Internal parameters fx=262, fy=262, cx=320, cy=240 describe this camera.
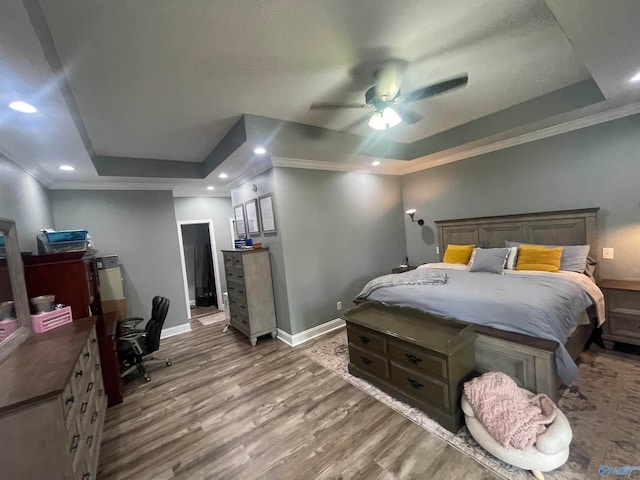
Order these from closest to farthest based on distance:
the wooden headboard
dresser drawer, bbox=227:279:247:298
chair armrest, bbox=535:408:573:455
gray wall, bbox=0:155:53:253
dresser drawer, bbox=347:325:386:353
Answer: chair armrest, bbox=535:408:573:455 → gray wall, bbox=0:155:53:253 → dresser drawer, bbox=347:325:386:353 → the wooden headboard → dresser drawer, bbox=227:279:247:298

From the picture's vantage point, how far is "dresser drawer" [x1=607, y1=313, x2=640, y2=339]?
8.53 ft

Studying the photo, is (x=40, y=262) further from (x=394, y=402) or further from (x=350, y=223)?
(x=350, y=223)

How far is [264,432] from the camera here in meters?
2.07

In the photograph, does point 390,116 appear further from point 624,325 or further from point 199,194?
point 199,194

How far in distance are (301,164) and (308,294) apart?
184 cm

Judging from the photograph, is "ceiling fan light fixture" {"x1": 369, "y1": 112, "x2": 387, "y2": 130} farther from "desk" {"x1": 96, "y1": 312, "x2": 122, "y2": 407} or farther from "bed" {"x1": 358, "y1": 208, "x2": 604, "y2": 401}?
"desk" {"x1": 96, "y1": 312, "x2": 122, "y2": 407}

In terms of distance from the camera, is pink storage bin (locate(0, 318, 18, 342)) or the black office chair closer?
pink storage bin (locate(0, 318, 18, 342))

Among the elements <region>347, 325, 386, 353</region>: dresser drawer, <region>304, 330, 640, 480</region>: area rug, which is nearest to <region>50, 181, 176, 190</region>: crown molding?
<region>347, 325, 386, 353</region>: dresser drawer

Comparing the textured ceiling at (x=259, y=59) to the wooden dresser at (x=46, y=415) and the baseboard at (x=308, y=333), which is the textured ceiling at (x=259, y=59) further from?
the baseboard at (x=308, y=333)

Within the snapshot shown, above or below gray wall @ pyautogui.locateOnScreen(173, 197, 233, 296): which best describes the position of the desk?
below

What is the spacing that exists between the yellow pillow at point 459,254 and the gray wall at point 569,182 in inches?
25.3

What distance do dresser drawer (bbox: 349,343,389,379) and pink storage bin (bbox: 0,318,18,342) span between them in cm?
265

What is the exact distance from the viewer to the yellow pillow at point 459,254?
3734 millimetres

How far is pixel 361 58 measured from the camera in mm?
1931
